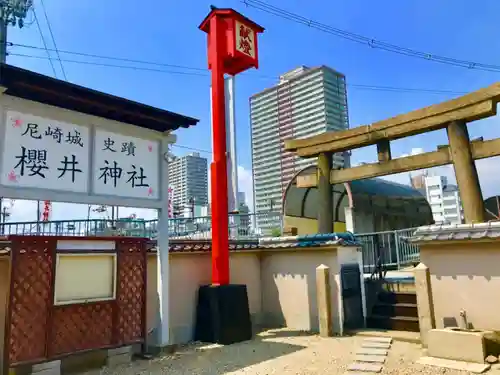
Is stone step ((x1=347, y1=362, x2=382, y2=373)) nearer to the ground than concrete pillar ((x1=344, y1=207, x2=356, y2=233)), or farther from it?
nearer to the ground

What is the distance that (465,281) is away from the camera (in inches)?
256

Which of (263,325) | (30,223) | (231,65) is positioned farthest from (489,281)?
(30,223)

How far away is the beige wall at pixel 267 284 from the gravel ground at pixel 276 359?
0.79 meters

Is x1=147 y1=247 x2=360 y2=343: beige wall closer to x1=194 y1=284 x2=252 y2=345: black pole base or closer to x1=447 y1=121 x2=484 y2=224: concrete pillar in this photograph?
x1=194 y1=284 x2=252 y2=345: black pole base

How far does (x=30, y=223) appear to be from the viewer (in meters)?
11.2

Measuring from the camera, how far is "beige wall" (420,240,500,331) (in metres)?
6.24

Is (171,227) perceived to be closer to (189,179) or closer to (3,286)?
(3,286)

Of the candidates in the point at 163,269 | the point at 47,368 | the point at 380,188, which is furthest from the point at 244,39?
the point at 380,188

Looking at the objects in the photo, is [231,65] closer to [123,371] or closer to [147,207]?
[147,207]

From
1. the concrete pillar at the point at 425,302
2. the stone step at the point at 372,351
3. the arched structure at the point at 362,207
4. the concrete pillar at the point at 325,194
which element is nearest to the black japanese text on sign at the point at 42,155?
the stone step at the point at 372,351

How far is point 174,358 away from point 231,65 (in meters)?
6.03

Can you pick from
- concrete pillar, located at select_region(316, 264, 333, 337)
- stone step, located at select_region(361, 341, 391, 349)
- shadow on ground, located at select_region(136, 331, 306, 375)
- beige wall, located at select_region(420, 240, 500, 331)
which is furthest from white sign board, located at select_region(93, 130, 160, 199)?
beige wall, located at select_region(420, 240, 500, 331)

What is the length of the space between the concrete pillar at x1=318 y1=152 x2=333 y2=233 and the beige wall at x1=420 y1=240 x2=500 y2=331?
3228 mm

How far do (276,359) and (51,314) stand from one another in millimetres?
3324
